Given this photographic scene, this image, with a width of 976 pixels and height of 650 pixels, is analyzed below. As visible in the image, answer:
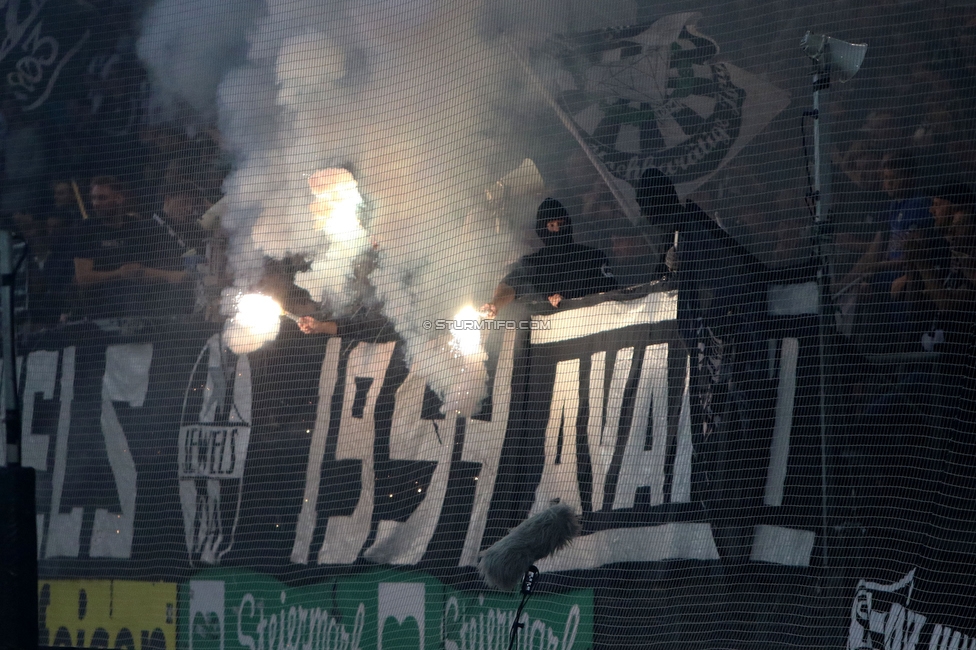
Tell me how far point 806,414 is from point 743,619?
1039 mm

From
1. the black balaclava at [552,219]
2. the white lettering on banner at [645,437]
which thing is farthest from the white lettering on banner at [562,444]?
the black balaclava at [552,219]

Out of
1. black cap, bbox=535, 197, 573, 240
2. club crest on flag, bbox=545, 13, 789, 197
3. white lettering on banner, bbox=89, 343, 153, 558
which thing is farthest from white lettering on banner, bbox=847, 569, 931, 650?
white lettering on banner, bbox=89, 343, 153, 558

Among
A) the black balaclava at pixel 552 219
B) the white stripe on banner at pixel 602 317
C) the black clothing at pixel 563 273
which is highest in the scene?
the black balaclava at pixel 552 219

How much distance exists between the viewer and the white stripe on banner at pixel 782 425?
17.0 ft

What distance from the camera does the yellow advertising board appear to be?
293 inches

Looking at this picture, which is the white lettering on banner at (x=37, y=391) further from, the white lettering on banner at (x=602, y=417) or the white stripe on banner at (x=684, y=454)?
the white stripe on banner at (x=684, y=454)

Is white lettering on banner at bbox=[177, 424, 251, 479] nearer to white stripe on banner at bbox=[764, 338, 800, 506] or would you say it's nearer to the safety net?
the safety net

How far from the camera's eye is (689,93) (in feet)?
20.1

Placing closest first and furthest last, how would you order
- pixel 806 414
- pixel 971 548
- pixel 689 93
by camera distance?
pixel 971 548 < pixel 806 414 < pixel 689 93

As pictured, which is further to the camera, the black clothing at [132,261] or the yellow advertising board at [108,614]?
the black clothing at [132,261]

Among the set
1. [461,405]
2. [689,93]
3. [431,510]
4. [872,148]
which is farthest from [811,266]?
[431,510]

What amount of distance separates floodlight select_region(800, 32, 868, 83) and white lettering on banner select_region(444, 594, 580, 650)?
312cm

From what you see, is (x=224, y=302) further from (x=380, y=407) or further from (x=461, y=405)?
(x=461, y=405)
